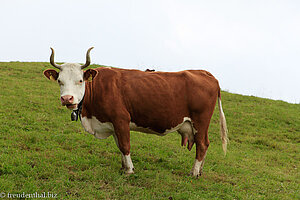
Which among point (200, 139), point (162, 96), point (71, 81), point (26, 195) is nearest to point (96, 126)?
point (71, 81)

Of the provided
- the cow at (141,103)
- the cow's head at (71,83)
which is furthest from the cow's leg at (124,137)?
the cow's head at (71,83)

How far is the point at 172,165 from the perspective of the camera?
7.25 m

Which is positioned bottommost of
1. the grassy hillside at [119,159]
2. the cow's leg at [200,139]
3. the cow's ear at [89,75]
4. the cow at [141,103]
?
the grassy hillside at [119,159]

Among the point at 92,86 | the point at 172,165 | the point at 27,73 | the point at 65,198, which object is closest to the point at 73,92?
the point at 92,86

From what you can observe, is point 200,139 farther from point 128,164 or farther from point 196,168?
point 128,164

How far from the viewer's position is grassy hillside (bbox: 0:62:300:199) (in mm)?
5492

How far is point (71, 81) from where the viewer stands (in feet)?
17.1

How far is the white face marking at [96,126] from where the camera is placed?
19.9ft

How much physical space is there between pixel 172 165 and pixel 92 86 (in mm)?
Answer: 3089

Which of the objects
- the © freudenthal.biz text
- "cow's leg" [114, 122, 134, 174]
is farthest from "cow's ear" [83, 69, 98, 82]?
the © freudenthal.biz text

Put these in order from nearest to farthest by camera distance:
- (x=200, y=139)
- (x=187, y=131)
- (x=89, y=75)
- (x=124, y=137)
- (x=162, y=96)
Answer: (x=89, y=75), (x=124, y=137), (x=162, y=96), (x=200, y=139), (x=187, y=131)

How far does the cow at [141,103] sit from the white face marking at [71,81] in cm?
2

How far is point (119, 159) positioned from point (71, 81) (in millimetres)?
2845

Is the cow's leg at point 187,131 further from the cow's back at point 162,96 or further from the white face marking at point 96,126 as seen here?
the white face marking at point 96,126
